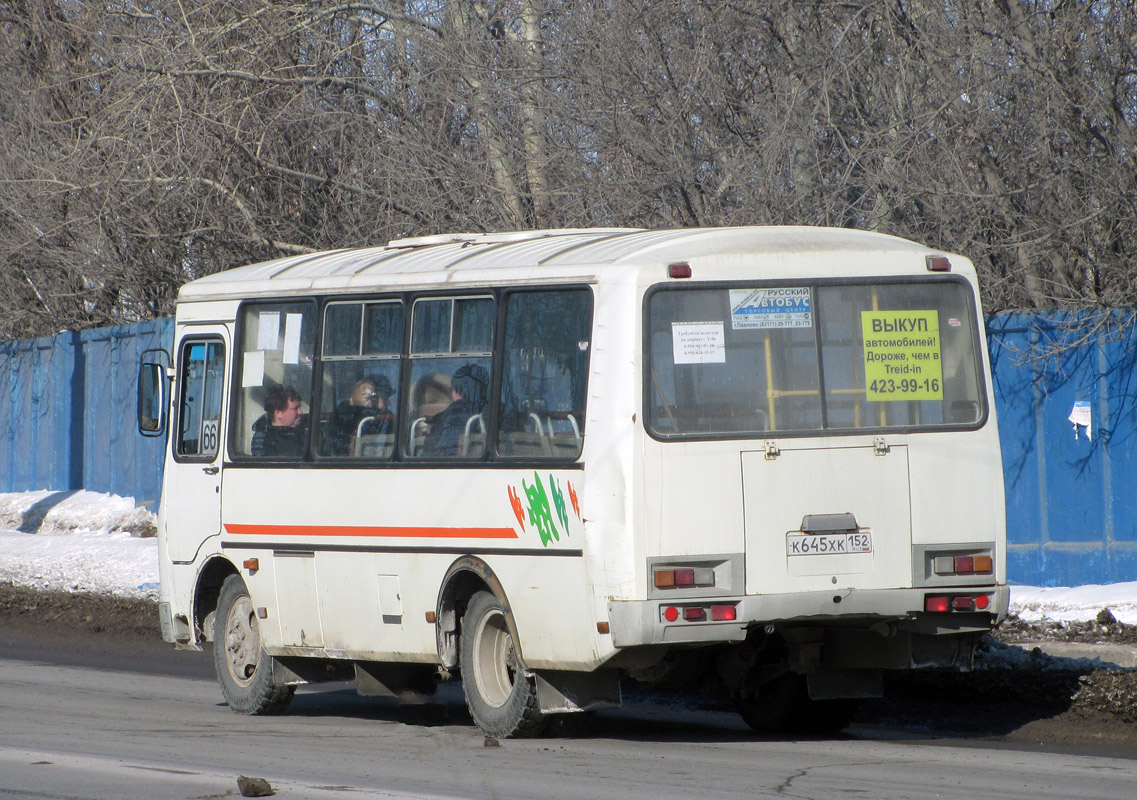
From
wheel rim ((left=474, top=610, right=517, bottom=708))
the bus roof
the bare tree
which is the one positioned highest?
the bare tree

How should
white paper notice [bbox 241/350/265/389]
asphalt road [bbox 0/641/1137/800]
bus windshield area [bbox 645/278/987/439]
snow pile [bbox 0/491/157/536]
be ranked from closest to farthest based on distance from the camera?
asphalt road [bbox 0/641/1137/800] → bus windshield area [bbox 645/278/987/439] → white paper notice [bbox 241/350/265/389] → snow pile [bbox 0/491/157/536]

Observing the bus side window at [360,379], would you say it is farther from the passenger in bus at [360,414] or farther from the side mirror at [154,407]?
the side mirror at [154,407]

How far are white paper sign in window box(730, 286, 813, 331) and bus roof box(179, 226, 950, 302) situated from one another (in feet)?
0.66

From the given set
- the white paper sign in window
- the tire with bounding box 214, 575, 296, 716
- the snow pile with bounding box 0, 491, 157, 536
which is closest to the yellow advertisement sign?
the white paper sign in window

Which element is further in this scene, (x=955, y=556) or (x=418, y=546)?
(x=418, y=546)

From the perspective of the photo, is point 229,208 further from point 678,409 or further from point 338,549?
point 678,409

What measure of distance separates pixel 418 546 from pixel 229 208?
401 inches

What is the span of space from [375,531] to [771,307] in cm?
249

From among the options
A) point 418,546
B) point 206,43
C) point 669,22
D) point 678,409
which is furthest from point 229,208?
point 678,409

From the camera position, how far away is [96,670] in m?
12.2

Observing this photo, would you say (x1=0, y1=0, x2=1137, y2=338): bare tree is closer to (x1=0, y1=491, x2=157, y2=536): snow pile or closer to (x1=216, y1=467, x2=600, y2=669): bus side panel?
(x1=0, y1=491, x2=157, y2=536): snow pile

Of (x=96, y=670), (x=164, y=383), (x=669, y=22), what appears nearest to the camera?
(x=164, y=383)

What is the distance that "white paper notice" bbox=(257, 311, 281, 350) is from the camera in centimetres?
989

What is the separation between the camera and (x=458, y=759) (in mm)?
7984
